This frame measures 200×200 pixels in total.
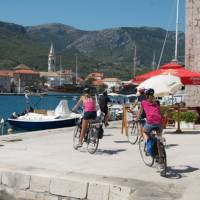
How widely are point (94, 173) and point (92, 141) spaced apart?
286 centimetres

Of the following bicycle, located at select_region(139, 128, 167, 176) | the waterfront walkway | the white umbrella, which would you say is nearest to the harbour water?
the white umbrella

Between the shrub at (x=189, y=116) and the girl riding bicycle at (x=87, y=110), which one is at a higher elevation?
the girl riding bicycle at (x=87, y=110)

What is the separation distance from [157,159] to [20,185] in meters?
2.70

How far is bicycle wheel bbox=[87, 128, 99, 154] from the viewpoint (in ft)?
40.1

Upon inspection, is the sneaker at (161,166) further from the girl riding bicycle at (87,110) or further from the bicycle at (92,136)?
the girl riding bicycle at (87,110)

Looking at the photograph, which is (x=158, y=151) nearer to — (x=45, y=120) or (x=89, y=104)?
(x=89, y=104)

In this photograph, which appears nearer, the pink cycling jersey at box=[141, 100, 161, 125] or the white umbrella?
the pink cycling jersey at box=[141, 100, 161, 125]

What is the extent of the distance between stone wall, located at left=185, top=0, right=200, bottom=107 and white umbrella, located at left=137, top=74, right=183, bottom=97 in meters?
4.61

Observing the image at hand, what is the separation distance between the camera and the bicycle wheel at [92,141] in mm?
12221

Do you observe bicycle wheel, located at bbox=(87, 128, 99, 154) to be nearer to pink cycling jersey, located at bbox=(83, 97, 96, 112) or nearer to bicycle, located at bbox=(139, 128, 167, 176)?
pink cycling jersey, located at bbox=(83, 97, 96, 112)

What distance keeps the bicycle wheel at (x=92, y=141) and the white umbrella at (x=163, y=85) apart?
4134mm

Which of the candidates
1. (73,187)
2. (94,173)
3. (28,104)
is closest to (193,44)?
(94,173)

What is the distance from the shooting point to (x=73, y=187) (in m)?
8.59

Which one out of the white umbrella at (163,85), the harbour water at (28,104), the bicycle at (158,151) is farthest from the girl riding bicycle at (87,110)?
the harbour water at (28,104)
